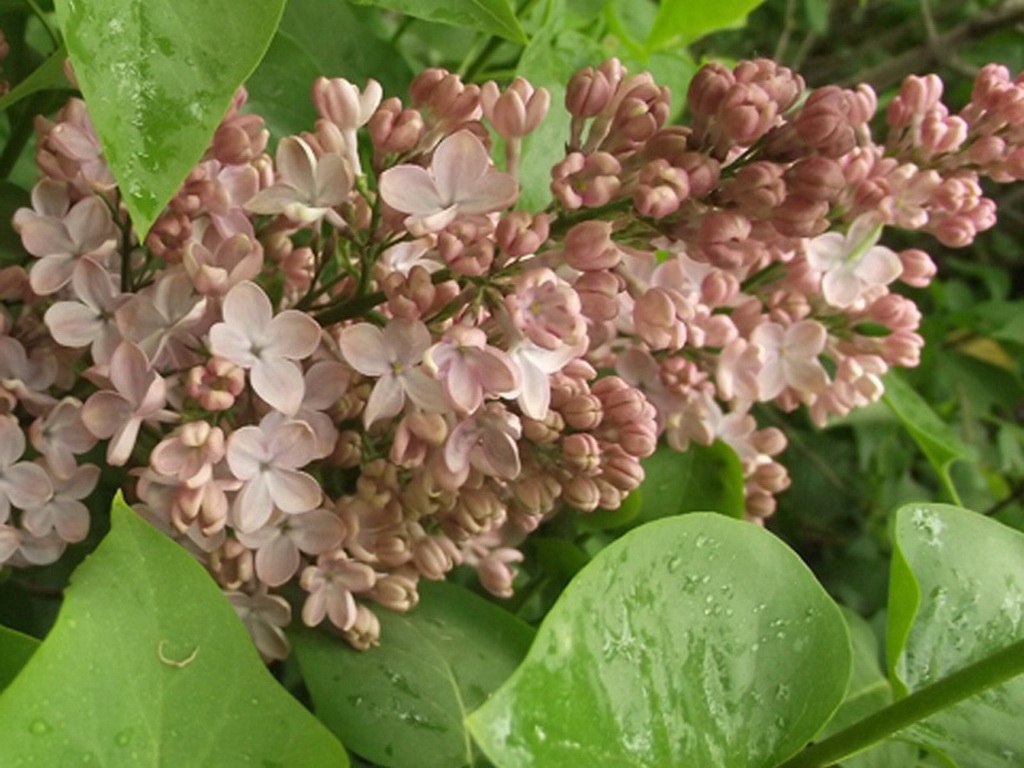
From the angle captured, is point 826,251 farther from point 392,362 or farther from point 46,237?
point 46,237

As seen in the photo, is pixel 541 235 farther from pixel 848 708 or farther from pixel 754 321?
pixel 848 708

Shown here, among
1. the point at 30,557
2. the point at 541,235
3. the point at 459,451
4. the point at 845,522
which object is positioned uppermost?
the point at 541,235

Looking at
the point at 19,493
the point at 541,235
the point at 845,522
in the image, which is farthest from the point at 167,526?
the point at 845,522

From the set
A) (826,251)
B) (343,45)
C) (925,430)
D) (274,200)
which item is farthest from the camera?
(925,430)

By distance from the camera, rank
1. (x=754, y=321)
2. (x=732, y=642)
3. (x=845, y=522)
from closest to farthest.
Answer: (x=732, y=642), (x=754, y=321), (x=845, y=522)

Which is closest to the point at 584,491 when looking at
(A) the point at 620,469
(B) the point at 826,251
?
(A) the point at 620,469

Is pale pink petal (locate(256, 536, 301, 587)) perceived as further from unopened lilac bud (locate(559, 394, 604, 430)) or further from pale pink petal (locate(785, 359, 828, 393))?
pale pink petal (locate(785, 359, 828, 393))
